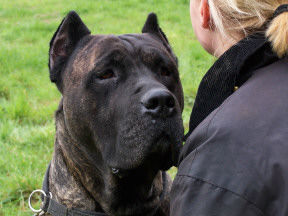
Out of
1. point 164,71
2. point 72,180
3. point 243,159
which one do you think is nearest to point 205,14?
point 164,71

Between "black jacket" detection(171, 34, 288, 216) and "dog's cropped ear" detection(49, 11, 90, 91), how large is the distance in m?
1.53

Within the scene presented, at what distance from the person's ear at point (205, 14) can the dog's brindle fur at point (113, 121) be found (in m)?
0.43

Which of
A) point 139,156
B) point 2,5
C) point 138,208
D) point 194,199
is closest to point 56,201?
point 138,208

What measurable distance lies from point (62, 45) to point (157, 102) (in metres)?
1.03

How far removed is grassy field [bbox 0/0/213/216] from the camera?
4.30 meters

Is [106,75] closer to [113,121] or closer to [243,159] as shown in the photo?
[113,121]

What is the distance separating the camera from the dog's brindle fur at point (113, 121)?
245cm

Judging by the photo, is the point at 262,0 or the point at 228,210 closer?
the point at 228,210

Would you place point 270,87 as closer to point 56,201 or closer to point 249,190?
point 249,190

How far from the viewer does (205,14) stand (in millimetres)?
2346

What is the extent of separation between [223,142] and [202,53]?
583 cm

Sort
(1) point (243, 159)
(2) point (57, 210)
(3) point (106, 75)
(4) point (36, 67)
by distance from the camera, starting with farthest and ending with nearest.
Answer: (4) point (36, 67)
(2) point (57, 210)
(3) point (106, 75)
(1) point (243, 159)

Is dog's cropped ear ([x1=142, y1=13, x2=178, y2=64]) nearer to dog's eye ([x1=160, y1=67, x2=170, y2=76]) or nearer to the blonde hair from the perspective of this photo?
dog's eye ([x1=160, y1=67, x2=170, y2=76])

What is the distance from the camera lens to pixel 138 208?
119 inches
